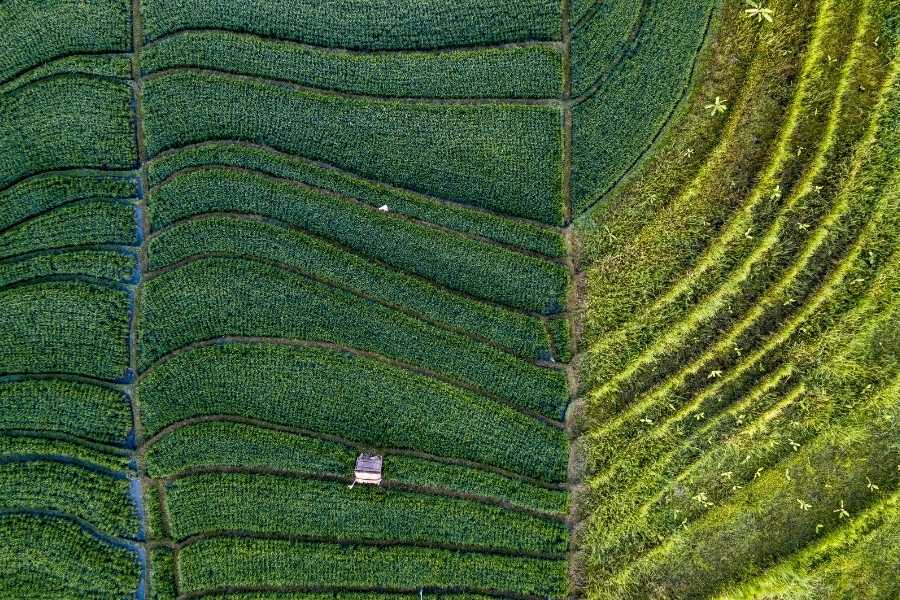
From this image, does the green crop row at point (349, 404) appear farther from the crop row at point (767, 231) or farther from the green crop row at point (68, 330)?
the crop row at point (767, 231)

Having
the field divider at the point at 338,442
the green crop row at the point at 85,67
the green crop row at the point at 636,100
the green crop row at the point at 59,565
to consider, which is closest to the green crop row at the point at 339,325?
the field divider at the point at 338,442

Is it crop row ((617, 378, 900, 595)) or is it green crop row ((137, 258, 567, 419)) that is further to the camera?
green crop row ((137, 258, 567, 419))

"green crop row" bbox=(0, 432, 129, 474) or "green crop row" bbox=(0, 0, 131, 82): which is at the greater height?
"green crop row" bbox=(0, 0, 131, 82)

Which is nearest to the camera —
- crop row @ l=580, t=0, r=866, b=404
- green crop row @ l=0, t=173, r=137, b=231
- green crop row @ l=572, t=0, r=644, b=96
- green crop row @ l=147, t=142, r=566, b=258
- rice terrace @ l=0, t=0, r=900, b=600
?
rice terrace @ l=0, t=0, r=900, b=600

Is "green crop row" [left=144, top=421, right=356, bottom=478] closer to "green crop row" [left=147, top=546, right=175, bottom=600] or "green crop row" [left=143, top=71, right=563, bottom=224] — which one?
"green crop row" [left=147, top=546, right=175, bottom=600]

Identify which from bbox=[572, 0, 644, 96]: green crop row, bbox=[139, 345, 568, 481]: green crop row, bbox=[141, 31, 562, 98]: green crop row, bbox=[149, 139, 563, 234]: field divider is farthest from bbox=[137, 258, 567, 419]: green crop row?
bbox=[572, 0, 644, 96]: green crop row

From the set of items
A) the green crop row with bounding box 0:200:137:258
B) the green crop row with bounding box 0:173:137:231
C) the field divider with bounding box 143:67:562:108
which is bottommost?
the green crop row with bounding box 0:200:137:258
